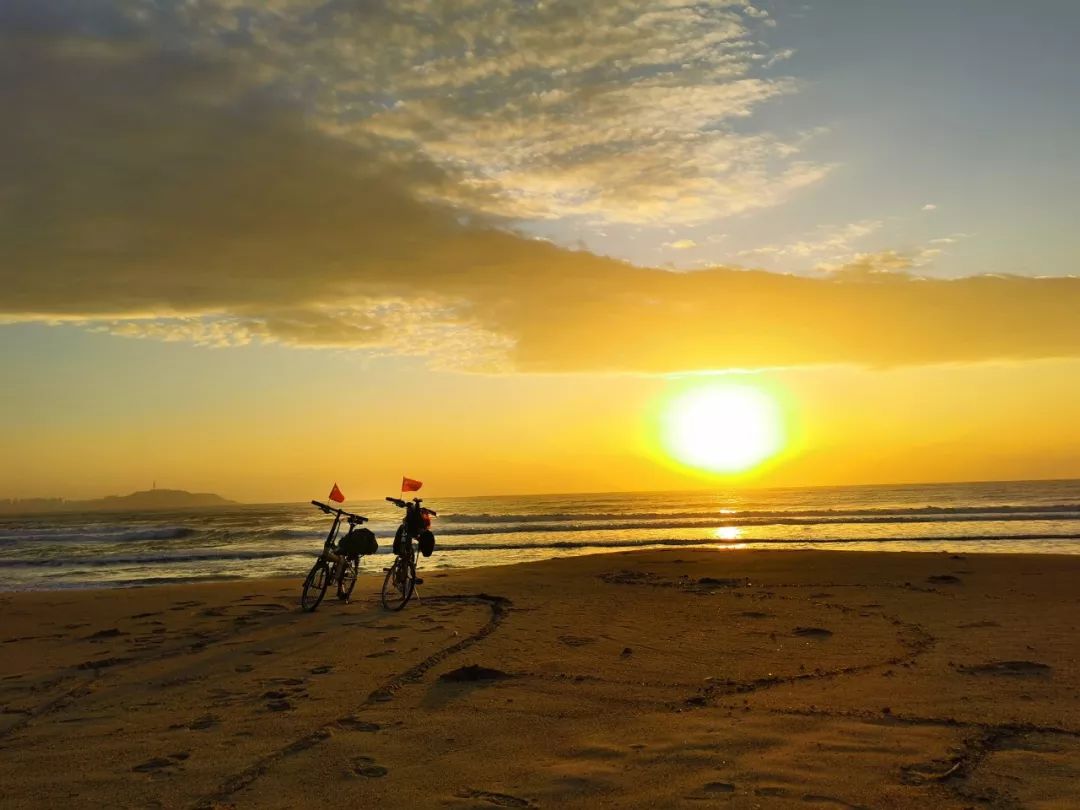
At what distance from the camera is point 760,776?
4.82 m

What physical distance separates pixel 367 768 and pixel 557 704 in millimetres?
2095

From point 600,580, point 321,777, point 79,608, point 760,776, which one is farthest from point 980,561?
point 79,608

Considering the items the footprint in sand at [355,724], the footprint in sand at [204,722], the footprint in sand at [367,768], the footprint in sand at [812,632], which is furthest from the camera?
the footprint in sand at [812,632]

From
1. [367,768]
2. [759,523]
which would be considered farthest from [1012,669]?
[759,523]

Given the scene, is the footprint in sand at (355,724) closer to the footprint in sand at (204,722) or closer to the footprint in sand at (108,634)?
the footprint in sand at (204,722)

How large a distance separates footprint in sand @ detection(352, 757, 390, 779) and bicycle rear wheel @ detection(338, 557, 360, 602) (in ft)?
28.2

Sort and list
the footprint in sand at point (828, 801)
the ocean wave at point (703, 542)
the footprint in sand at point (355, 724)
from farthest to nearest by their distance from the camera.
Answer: the ocean wave at point (703, 542)
the footprint in sand at point (355, 724)
the footprint in sand at point (828, 801)

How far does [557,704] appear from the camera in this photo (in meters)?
6.71

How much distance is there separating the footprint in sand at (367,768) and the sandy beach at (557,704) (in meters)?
0.04

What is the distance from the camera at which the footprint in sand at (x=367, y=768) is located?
503 cm

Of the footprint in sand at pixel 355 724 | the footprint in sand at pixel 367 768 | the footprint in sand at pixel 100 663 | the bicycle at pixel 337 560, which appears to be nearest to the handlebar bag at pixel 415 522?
the bicycle at pixel 337 560

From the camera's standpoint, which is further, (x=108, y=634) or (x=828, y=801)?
(x=108, y=634)

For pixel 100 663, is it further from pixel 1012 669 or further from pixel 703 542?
pixel 703 542

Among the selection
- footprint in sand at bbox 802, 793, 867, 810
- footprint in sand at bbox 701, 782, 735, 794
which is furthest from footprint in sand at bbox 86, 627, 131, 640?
footprint in sand at bbox 802, 793, 867, 810
